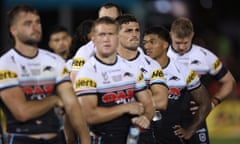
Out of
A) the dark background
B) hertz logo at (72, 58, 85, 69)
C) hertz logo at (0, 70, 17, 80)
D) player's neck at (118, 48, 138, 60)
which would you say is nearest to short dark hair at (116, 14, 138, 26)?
player's neck at (118, 48, 138, 60)

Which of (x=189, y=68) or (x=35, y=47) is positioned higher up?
(x=35, y=47)

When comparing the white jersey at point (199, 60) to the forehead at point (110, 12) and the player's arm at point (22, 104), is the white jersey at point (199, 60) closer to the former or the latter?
the forehead at point (110, 12)

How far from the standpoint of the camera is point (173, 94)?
11.7m

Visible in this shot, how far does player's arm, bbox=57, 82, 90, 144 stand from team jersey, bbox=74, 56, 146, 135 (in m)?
0.31

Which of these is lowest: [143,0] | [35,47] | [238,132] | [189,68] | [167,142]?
[238,132]

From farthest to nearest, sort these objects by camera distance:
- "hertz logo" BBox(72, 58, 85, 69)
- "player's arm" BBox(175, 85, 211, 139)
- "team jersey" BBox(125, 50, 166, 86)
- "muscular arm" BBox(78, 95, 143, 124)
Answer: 1. "player's arm" BBox(175, 85, 211, 139)
2. "hertz logo" BBox(72, 58, 85, 69)
3. "team jersey" BBox(125, 50, 166, 86)
4. "muscular arm" BBox(78, 95, 143, 124)

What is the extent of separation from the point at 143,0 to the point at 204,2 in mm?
Result: 5527

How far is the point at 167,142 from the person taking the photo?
38.9ft

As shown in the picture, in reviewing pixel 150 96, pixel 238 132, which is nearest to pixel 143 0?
pixel 238 132

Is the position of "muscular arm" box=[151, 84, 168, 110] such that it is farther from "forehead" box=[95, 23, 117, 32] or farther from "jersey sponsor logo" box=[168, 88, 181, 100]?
"forehead" box=[95, 23, 117, 32]

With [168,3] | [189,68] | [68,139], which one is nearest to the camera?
[68,139]

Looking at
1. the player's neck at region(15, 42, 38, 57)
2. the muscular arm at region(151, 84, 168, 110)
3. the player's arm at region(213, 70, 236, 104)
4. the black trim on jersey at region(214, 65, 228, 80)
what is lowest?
the player's arm at region(213, 70, 236, 104)

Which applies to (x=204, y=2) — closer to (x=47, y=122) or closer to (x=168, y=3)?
(x=168, y=3)

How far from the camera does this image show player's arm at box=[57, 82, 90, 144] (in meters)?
9.37
